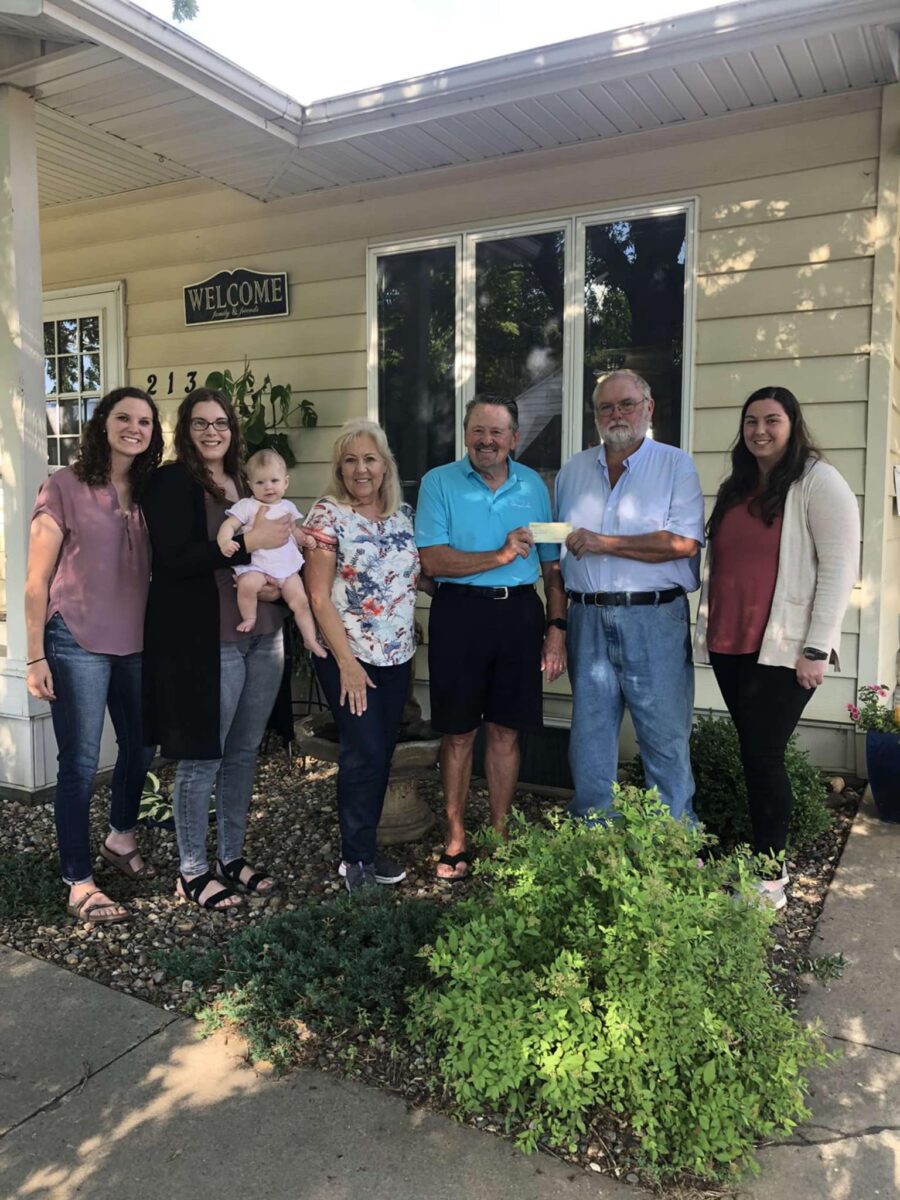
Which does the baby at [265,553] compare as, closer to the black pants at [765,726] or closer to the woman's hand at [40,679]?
the woman's hand at [40,679]

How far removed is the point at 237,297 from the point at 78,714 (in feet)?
10.5

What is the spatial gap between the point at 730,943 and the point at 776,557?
1330 millimetres

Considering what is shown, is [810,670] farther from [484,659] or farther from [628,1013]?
[628,1013]

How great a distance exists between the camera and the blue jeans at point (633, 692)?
10.00 feet

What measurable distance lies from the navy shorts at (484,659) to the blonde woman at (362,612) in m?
0.14

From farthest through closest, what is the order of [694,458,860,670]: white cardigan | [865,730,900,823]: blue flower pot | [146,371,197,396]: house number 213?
[146,371,197,396]: house number 213 < [865,730,900,823]: blue flower pot < [694,458,860,670]: white cardigan

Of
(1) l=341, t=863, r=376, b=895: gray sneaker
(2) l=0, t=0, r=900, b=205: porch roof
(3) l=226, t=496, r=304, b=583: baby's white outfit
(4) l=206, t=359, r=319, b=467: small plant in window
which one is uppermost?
(2) l=0, t=0, r=900, b=205: porch roof

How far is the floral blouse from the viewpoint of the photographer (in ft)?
9.98

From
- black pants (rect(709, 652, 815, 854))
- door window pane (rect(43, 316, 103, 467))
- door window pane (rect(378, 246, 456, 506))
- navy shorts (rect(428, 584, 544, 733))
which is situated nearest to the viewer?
black pants (rect(709, 652, 815, 854))

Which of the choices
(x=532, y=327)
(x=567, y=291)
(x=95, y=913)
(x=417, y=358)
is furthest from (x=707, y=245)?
(x=95, y=913)

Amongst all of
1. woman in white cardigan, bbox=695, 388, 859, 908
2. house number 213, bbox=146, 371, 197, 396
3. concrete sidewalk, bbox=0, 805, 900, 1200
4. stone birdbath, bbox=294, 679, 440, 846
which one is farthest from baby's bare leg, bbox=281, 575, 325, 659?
house number 213, bbox=146, 371, 197, 396

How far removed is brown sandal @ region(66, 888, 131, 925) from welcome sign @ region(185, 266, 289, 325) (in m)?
3.46

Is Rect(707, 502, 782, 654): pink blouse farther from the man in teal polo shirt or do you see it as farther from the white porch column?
the white porch column

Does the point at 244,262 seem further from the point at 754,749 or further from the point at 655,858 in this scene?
the point at 655,858
